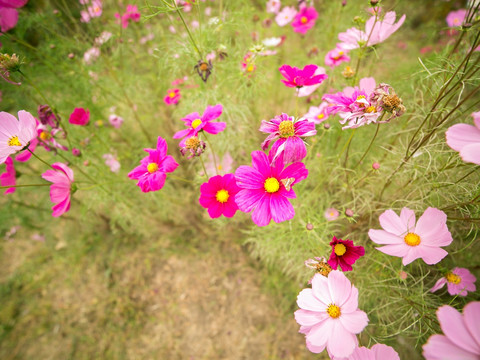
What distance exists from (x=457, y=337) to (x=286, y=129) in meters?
0.53

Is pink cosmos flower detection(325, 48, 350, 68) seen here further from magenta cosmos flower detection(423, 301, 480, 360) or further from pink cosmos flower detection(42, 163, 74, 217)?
pink cosmos flower detection(42, 163, 74, 217)

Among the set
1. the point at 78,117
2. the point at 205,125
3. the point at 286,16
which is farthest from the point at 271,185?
the point at 286,16

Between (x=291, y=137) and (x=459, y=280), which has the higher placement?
(x=291, y=137)

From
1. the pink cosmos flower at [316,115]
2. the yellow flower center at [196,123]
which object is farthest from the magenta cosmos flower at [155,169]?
the pink cosmos flower at [316,115]

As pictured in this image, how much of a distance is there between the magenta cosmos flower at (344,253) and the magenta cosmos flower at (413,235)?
0.06 meters

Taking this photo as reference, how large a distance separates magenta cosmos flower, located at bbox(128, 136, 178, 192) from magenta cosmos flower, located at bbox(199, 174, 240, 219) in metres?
0.12

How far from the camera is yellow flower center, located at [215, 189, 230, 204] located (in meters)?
0.72

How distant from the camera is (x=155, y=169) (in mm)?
745

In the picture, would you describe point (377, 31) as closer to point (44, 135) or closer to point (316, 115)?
point (316, 115)

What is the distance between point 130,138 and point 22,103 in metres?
0.64

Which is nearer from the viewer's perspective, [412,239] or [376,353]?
[376,353]

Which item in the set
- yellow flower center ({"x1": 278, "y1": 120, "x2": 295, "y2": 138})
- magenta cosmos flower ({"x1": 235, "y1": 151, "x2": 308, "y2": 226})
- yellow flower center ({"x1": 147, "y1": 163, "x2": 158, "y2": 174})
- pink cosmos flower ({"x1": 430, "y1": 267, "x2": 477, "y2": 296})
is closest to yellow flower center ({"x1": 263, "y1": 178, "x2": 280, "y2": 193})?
magenta cosmos flower ({"x1": 235, "y1": 151, "x2": 308, "y2": 226})

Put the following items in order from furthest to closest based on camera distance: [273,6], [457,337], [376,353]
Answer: [273,6], [376,353], [457,337]

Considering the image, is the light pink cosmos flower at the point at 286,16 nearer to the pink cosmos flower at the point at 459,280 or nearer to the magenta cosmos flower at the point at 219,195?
the magenta cosmos flower at the point at 219,195
